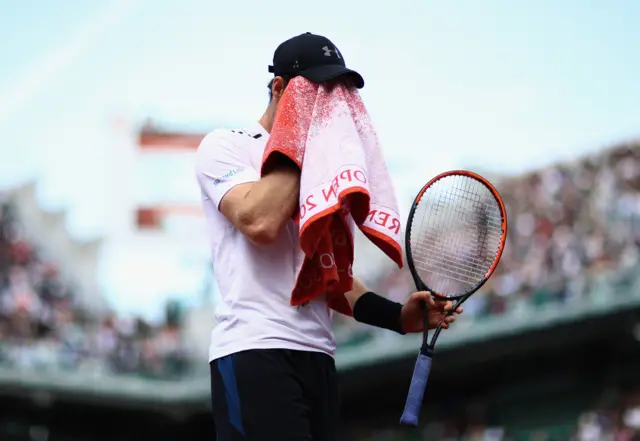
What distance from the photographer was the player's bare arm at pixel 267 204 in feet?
9.11

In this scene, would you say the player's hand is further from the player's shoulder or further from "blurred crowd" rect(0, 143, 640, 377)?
Result: "blurred crowd" rect(0, 143, 640, 377)

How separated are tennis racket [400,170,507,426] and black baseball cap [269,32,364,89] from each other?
0.52 metres

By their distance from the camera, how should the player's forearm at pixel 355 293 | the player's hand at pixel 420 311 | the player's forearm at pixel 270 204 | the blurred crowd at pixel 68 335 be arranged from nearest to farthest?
the player's forearm at pixel 270 204, the player's hand at pixel 420 311, the player's forearm at pixel 355 293, the blurred crowd at pixel 68 335

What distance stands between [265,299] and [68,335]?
16.4 m

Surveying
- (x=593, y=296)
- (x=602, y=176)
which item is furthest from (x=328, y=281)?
(x=602, y=176)

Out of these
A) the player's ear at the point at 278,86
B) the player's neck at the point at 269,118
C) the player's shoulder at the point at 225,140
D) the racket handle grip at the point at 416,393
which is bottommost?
the racket handle grip at the point at 416,393

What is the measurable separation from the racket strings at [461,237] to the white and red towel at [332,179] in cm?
38

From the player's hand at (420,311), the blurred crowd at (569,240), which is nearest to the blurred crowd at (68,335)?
the blurred crowd at (569,240)

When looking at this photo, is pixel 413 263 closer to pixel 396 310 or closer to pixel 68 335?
pixel 396 310

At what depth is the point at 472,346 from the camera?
635 inches

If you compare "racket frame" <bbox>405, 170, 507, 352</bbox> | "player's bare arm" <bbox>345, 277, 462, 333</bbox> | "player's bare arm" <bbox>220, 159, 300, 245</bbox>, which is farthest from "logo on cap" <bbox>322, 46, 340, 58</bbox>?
"player's bare arm" <bbox>345, 277, 462, 333</bbox>

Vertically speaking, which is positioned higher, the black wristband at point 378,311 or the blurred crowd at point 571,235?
the black wristband at point 378,311

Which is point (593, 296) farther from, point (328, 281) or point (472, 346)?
point (328, 281)

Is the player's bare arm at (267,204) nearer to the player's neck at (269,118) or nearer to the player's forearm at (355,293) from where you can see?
the player's neck at (269,118)
